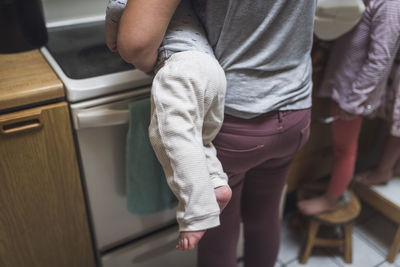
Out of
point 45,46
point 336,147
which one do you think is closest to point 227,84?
point 45,46

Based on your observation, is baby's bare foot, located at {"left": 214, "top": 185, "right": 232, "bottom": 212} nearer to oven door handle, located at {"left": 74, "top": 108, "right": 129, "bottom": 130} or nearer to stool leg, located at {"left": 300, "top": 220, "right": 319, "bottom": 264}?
oven door handle, located at {"left": 74, "top": 108, "right": 129, "bottom": 130}

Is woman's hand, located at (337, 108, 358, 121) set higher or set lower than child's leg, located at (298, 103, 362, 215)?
higher

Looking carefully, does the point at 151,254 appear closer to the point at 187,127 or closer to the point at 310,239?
the point at 310,239

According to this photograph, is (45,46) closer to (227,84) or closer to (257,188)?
(227,84)

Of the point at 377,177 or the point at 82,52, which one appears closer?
the point at 82,52

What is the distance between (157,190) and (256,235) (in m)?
Result: 0.32

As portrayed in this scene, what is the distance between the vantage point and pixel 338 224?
142cm

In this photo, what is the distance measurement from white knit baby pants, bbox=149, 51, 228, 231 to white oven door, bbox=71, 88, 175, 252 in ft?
0.87

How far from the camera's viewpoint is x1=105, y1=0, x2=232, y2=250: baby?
0.66 meters

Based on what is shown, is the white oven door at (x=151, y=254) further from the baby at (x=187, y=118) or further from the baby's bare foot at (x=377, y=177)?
the baby's bare foot at (x=377, y=177)

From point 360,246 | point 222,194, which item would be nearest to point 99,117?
point 222,194

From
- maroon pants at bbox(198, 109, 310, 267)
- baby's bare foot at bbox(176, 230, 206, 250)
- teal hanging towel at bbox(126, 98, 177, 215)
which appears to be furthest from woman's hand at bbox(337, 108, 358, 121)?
baby's bare foot at bbox(176, 230, 206, 250)

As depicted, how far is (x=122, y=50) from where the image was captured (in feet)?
2.28

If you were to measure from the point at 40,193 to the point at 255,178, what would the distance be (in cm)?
55
